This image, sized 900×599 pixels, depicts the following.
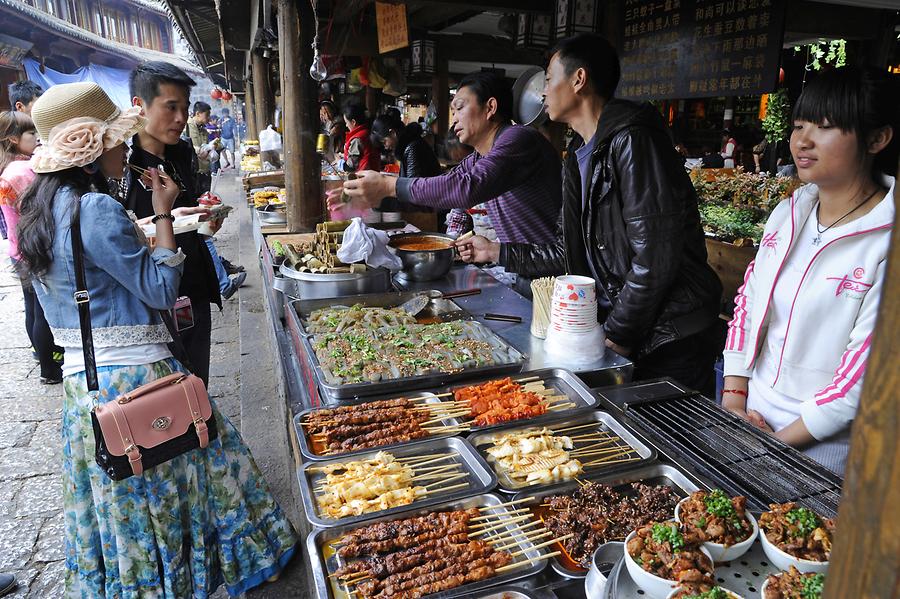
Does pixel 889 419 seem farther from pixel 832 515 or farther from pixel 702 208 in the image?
pixel 702 208

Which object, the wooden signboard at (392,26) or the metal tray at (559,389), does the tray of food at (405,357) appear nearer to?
the metal tray at (559,389)

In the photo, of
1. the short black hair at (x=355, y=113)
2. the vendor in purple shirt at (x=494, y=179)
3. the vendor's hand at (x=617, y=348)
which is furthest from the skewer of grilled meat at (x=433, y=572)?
the short black hair at (x=355, y=113)

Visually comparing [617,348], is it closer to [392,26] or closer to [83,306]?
[83,306]

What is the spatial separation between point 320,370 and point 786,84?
39.3ft

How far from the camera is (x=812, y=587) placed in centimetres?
123

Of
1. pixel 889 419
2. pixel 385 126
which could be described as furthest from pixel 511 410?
pixel 385 126

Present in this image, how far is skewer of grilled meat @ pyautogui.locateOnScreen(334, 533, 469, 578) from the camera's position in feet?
5.08

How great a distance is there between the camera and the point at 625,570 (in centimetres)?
139

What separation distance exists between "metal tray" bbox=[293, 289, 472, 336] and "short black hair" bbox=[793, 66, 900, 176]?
1.96m

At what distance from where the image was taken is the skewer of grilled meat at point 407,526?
1.65 meters

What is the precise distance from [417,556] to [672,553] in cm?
69

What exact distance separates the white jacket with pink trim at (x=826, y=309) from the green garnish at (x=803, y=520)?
0.75 m

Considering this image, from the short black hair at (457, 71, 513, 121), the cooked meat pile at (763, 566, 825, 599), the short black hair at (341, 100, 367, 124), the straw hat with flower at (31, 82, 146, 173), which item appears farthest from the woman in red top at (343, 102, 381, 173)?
the cooked meat pile at (763, 566, 825, 599)

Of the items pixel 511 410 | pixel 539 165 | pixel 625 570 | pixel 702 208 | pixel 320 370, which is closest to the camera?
pixel 625 570
